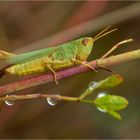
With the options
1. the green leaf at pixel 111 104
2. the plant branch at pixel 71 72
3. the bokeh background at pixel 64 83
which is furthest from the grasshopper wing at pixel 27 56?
the bokeh background at pixel 64 83

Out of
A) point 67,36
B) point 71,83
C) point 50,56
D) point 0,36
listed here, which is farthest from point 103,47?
point 50,56

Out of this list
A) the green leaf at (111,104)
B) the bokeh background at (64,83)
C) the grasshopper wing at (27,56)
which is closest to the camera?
the green leaf at (111,104)

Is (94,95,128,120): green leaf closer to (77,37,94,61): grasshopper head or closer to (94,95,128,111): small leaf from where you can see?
(94,95,128,111): small leaf

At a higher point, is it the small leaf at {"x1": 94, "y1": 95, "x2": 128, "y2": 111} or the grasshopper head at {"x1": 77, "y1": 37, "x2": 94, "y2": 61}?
the grasshopper head at {"x1": 77, "y1": 37, "x2": 94, "y2": 61}

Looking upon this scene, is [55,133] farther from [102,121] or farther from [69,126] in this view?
[102,121]

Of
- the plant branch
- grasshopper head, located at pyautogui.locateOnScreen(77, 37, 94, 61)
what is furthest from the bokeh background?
the plant branch

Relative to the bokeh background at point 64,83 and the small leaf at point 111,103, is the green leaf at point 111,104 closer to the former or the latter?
the small leaf at point 111,103
